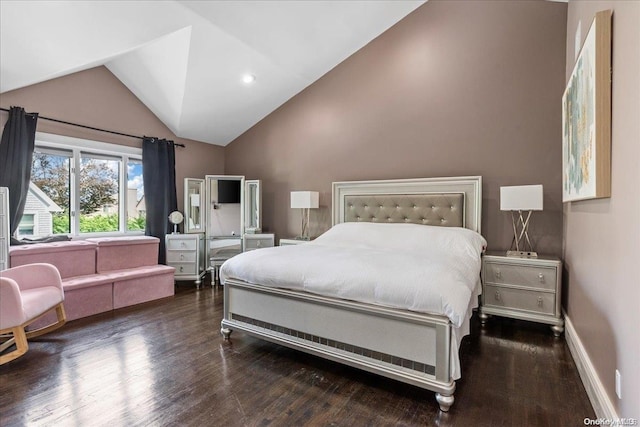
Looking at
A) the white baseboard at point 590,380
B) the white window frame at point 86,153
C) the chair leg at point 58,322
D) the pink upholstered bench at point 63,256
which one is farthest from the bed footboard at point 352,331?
the white window frame at point 86,153

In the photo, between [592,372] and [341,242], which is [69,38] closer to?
[341,242]

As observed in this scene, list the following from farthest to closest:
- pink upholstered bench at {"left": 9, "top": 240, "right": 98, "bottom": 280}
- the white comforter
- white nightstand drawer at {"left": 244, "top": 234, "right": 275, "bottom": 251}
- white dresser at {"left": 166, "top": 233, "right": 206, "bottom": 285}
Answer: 1. white nightstand drawer at {"left": 244, "top": 234, "right": 275, "bottom": 251}
2. white dresser at {"left": 166, "top": 233, "right": 206, "bottom": 285}
3. pink upholstered bench at {"left": 9, "top": 240, "right": 98, "bottom": 280}
4. the white comforter

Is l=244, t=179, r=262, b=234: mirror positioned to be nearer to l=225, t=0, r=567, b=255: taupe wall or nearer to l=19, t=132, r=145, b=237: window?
l=225, t=0, r=567, b=255: taupe wall

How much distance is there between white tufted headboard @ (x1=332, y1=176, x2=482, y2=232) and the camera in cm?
365

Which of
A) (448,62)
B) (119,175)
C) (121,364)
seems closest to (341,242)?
(121,364)

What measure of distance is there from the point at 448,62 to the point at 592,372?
331 cm

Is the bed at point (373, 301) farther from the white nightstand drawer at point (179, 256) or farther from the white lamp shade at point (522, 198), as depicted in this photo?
the white nightstand drawer at point (179, 256)

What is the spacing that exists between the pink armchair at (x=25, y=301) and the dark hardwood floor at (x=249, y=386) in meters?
0.13

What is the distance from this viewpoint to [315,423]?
1761 millimetres

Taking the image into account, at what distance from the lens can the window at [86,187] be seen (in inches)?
155

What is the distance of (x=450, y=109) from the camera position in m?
3.84

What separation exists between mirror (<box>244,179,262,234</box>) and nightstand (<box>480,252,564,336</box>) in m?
3.29

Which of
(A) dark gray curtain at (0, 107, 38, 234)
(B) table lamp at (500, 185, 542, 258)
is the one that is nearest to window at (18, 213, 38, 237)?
(A) dark gray curtain at (0, 107, 38, 234)

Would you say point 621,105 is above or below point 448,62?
below
